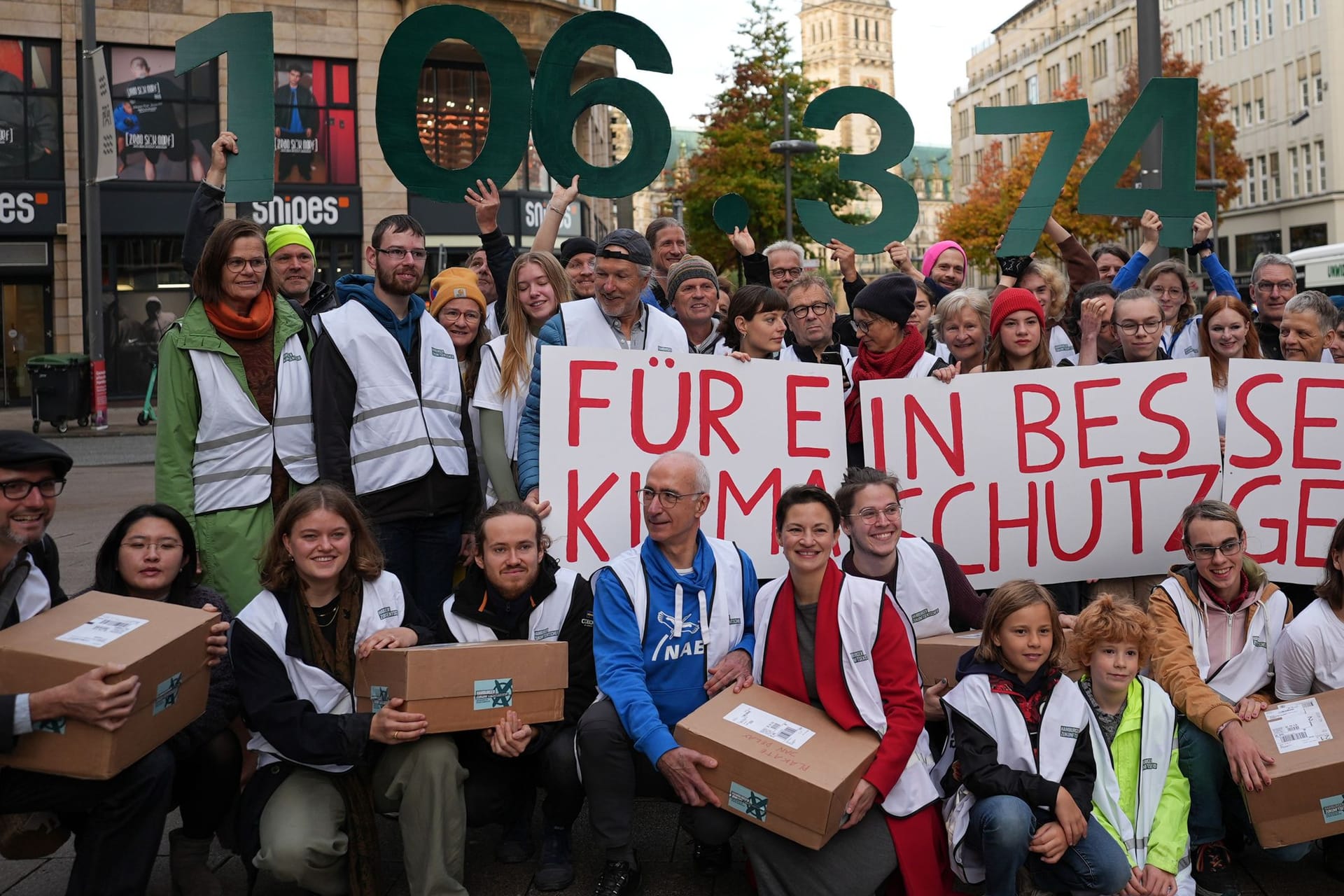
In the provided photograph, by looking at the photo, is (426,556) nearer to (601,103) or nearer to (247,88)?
(247,88)

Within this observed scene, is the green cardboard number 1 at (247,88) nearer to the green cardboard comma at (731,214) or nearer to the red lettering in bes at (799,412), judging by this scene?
the red lettering in bes at (799,412)

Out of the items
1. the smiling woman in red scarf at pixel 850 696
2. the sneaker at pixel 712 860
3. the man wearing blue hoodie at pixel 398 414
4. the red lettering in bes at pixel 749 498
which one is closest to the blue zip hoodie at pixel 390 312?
the man wearing blue hoodie at pixel 398 414

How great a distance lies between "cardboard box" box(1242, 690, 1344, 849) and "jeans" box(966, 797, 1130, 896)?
0.50 meters

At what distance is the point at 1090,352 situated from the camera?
597 cm

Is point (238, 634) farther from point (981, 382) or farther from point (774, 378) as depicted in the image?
point (981, 382)

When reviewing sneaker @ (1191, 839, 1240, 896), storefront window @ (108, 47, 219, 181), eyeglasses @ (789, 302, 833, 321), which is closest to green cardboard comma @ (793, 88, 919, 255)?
eyeglasses @ (789, 302, 833, 321)

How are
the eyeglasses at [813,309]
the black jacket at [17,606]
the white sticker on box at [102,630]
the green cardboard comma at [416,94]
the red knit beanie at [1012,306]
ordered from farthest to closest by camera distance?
the green cardboard comma at [416,94]
the eyeglasses at [813,309]
the red knit beanie at [1012,306]
the white sticker on box at [102,630]
the black jacket at [17,606]

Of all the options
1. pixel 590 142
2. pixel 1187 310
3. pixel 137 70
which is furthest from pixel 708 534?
pixel 590 142

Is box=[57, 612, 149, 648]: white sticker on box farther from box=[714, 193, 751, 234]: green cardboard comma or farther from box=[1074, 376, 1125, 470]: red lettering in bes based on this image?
box=[714, 193, 751, 234]: green cardboard comma

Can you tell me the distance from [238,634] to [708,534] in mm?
1990

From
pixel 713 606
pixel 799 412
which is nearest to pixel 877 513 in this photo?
pixel 713 606

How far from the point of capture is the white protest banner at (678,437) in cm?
535

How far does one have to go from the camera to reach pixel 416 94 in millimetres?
6309

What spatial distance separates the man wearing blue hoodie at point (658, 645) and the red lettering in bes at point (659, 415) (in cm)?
83
